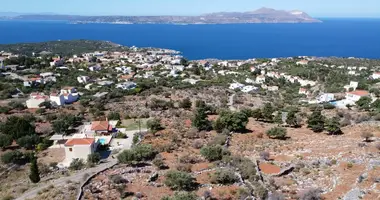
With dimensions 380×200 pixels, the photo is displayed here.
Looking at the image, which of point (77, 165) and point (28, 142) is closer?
point (77, 165)

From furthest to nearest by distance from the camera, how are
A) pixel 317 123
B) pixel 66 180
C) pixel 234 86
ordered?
pixel 234 86 → pixel 317 123 → pixel 66 180

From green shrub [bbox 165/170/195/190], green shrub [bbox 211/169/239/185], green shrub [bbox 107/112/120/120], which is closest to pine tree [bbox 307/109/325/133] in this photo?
green shrub [bbox 211/169/239/185]

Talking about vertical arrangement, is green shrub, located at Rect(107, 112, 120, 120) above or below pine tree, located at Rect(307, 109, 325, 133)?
below

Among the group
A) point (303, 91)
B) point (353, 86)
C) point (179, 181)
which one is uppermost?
point (179, 181)

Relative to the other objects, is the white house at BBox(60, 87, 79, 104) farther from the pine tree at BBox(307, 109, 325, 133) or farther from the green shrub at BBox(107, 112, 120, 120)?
the pine tree at BBox(307, 109, 325, 133)

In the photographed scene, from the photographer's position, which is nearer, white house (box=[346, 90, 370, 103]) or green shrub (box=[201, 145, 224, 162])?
green shrub (box=[201, 145, 224, 162])

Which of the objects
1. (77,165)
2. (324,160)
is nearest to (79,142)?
(77,165)

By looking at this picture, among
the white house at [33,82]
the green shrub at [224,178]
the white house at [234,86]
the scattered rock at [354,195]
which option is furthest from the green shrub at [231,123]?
the white house at [33,82]

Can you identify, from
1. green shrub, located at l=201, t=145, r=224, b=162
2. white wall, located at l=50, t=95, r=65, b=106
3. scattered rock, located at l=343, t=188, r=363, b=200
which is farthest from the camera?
white wall, located at l=50, t=95, r=65, b=106

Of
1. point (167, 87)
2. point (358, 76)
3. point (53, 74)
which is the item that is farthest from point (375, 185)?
point (53, 74)

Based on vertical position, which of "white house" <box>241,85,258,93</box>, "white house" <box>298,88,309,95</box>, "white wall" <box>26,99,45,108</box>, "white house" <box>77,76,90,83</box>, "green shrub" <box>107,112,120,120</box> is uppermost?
"green shrub" <box>107,112,120,120</box>

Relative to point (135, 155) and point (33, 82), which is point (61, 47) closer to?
point (33, 82)

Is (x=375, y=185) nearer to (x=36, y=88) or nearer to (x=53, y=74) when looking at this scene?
(x=36, y=88)
